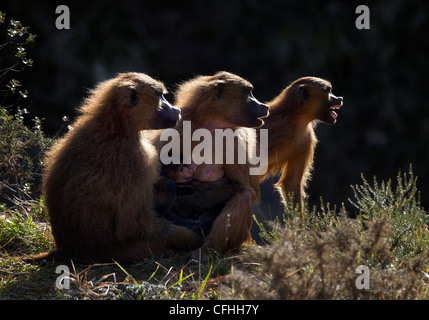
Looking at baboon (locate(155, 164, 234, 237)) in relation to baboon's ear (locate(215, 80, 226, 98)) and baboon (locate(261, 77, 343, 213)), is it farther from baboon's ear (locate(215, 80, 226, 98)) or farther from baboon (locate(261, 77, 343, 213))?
baboon (locate(261, 77, 343, 213))

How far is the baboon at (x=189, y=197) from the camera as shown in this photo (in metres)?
4.12

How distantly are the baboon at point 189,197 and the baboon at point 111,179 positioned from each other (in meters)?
0.22

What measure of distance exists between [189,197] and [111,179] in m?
0.78

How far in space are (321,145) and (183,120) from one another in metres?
5.33

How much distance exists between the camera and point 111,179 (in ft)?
12.0
